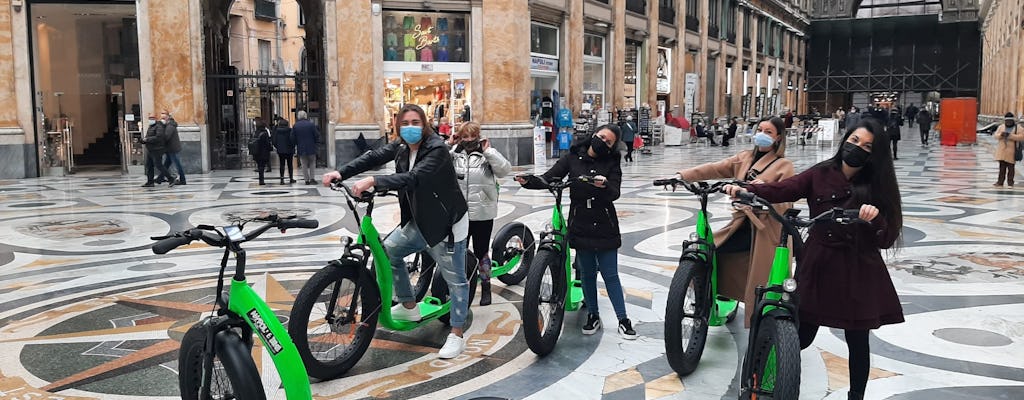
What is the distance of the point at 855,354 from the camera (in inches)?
157

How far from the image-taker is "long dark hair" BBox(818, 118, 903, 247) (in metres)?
3.78

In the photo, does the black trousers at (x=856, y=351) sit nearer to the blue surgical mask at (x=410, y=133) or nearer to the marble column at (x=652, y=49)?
the blue surgical mask at (x=410, y=133)

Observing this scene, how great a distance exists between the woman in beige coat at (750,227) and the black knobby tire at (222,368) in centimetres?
283

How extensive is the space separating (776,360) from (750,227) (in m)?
1.58

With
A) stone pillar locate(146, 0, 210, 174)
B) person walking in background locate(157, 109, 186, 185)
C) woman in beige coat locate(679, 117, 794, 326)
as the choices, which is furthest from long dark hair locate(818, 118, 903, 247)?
stone pillar locate(146, 0, 210, 174)

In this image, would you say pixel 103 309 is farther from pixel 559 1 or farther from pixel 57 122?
pixel 559 1

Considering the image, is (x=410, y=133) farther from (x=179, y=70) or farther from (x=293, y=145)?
(x=179, y=70)

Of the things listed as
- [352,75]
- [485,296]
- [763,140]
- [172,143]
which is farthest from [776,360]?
[352,75]

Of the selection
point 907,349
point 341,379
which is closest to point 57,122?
point 341,379

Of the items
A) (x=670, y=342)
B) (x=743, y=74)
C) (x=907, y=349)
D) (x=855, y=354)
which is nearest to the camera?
(x=855, y=354)

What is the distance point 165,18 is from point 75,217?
8.75 m

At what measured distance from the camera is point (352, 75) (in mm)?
20328

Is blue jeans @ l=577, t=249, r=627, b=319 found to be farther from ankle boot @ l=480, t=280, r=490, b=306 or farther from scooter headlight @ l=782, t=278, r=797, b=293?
scooter headlight @ l=782, t=278, r=797, b=293

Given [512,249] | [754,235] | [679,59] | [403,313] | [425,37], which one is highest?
[679,59]
